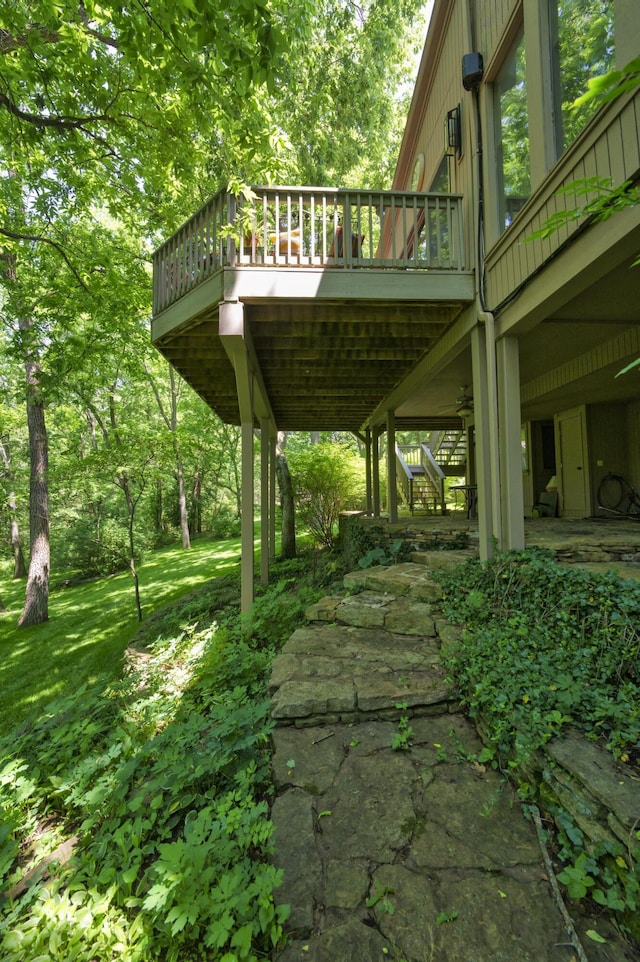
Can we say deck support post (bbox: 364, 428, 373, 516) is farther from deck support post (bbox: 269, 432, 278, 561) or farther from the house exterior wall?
the house exterior wall

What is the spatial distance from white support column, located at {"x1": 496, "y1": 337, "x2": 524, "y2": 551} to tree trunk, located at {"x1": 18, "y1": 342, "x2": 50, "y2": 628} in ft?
26.8

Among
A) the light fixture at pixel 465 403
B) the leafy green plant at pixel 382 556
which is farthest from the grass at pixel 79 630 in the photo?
the light fixture at pixel 465 403

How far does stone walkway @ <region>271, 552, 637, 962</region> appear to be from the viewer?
1.17 meters

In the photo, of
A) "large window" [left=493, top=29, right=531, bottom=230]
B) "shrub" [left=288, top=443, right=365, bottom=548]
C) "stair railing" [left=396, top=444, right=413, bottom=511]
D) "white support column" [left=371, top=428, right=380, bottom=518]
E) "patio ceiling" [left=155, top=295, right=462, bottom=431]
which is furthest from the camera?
"stair railing" [left=396, top=444, right=413, bottom=511]

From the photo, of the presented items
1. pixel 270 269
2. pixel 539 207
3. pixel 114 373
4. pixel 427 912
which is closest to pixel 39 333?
pixel 114 373

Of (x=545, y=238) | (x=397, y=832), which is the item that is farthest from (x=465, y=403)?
(x=397, y=832)

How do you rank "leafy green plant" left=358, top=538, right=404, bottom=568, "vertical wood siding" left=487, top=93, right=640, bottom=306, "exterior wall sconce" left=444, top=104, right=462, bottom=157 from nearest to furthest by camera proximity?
"vertical wood siding" left=487, top=93, right=640, bottom=306 < "exterior wall sconce" left=444, top=104, right=462, bottom=157 < "leafy green plant" left=358, top=538, right=404, bottom=568

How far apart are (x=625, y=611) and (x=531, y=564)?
2.54ft

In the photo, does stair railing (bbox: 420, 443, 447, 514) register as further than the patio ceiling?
Yes

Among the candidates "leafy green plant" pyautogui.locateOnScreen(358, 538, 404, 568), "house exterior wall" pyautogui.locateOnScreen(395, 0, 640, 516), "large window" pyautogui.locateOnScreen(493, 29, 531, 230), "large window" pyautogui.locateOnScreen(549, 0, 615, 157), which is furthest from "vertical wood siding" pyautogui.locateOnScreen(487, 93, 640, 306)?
"leafy green plant" pyautogui.locateOnScreen(358, 538, 404, 568)

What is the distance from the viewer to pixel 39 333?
22.0 ft

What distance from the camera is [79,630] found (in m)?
6.91

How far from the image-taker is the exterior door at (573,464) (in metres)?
6.25

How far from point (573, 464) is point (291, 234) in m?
5.46
